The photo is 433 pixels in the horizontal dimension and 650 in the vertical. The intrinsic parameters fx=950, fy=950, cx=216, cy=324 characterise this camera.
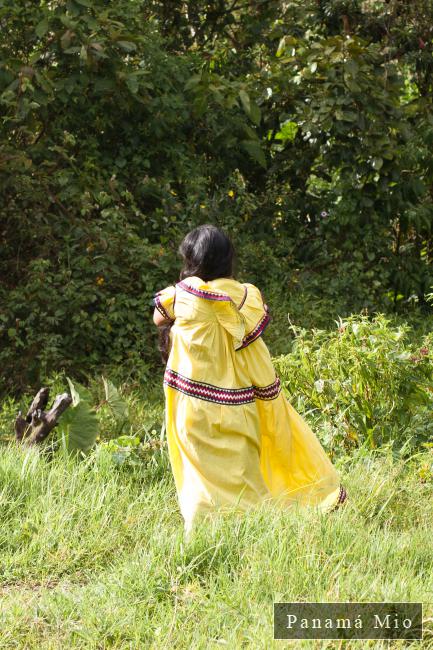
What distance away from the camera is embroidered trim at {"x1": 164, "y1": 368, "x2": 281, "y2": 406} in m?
3.67

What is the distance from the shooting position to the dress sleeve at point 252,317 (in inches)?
148

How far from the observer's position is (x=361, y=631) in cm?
273

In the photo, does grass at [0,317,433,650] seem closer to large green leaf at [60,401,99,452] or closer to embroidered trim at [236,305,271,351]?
large green leaf at [60,401,99,452]

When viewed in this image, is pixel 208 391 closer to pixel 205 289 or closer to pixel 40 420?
pixel 205 289

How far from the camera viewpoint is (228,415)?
3668 mm

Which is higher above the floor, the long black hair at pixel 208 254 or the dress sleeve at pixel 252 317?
the long black hair at pixel 208 254

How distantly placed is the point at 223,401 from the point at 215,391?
0.05 meters

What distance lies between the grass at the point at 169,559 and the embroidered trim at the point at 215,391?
442 mm

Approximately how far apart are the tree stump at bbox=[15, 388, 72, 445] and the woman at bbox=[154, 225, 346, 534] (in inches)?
24.9

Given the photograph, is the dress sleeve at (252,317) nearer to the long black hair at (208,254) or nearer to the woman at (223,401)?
the woman at (223,401)

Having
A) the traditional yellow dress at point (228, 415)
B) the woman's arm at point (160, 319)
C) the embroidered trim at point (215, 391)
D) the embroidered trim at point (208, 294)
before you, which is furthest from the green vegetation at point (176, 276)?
the embroidered trim at point (208, 294)

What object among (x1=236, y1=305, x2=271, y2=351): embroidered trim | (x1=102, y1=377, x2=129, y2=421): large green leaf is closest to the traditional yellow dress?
(x1=236, y1=305, x2=271, y2=351): embroidered trim

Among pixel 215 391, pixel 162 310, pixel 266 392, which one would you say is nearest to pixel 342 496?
pixel 266 392

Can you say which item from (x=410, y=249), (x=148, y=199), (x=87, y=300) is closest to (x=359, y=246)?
(x=410, y=249)
